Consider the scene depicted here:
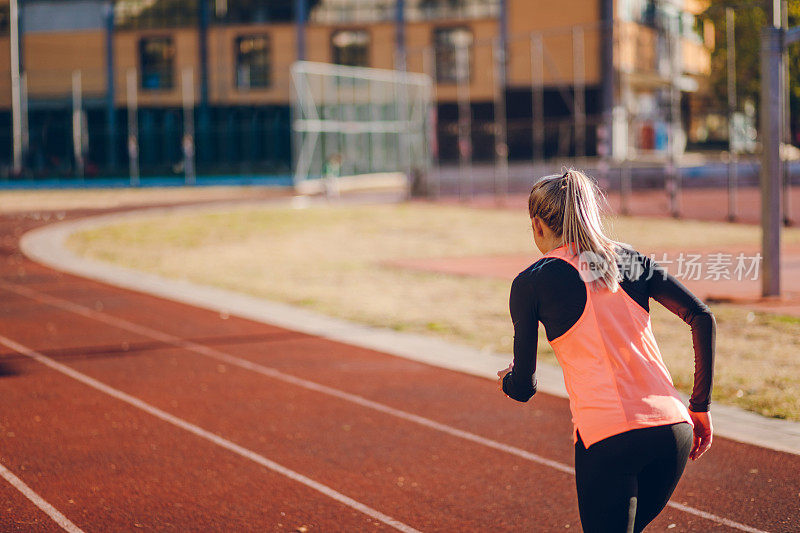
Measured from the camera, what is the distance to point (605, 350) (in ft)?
9.37

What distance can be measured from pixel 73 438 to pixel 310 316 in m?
4.96

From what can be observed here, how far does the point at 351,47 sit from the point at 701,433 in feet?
155

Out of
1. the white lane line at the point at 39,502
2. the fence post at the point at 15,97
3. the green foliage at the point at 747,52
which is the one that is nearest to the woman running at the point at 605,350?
the white lane line at the point at 39,502

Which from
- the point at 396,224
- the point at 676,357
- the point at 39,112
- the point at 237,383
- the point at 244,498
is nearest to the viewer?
the point at 244,498

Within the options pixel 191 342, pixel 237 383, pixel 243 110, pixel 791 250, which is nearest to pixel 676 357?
pixel 237 383

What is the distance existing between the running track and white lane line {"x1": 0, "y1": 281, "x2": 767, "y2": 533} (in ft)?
0.06

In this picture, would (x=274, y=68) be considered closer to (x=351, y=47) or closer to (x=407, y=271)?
(x=351, y=47)

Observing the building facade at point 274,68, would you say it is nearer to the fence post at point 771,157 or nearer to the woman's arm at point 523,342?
the fence post at point 771,157

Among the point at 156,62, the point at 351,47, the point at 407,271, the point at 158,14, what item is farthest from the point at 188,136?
the point at 407,271

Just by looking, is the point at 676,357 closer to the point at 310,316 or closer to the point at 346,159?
the point at 310,316

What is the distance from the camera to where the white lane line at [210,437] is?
515 centimetres

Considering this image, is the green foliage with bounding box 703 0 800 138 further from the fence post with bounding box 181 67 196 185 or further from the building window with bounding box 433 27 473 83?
the building window with bounding box 433 27 473 83

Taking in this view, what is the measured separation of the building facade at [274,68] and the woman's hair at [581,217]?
39.9 meters

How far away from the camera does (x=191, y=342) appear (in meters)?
9.94
